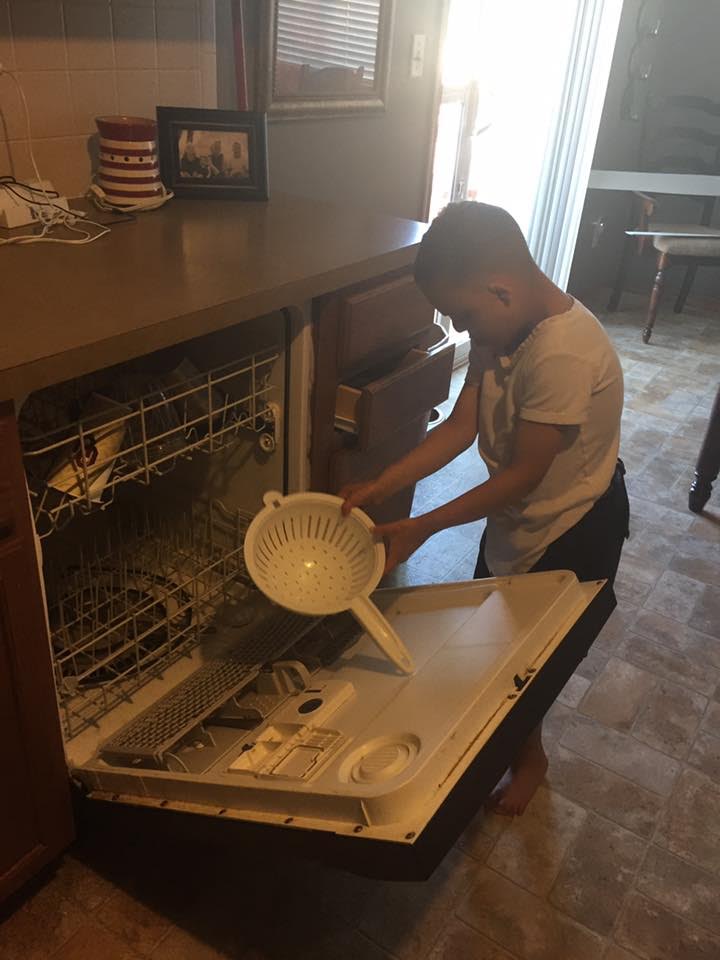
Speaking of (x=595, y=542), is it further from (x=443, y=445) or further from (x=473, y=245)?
(x=473, y=245)

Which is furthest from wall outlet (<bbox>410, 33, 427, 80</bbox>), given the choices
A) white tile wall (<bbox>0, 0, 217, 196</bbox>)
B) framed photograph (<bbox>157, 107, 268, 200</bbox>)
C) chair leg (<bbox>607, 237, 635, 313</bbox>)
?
chair leg (<bbox>607, 237, 635, 313</bbox>)

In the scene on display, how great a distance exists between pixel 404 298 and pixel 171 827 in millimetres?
916

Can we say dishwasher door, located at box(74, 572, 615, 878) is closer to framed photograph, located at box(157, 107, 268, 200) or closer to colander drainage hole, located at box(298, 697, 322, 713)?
colander drainage hole, located at box(298, 697, 322, 713)

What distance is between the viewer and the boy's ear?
1084mm

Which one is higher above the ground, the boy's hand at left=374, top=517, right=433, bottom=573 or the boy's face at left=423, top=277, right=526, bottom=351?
the boy's face at left=423, top=277, right=526, bottom=351

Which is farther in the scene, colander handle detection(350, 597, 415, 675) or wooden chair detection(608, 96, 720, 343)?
wooden chair detection(608, 96, 720, 343)

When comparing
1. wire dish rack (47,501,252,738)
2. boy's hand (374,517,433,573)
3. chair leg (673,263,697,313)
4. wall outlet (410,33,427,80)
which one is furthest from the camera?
chair leg (673,263,697,313)

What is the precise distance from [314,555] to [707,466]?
1621 millimetres

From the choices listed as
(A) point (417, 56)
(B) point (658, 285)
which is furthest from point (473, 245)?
(B) point (658, 285)

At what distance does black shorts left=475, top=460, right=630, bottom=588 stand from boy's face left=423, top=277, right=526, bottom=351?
0.34 metres

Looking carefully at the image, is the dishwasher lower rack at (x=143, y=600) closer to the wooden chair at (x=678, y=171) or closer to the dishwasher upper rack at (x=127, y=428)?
the dishwasher upper rack at (x=127, y=428)

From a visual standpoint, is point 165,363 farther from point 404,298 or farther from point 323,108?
point 323,108

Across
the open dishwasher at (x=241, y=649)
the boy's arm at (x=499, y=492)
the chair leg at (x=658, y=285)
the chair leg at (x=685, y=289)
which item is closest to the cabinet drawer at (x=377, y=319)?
the open dishwasher at (x=241, y=649)

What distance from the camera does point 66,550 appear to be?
5.29 feet
